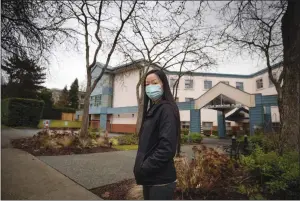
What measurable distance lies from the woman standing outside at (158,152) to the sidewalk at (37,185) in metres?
2.64

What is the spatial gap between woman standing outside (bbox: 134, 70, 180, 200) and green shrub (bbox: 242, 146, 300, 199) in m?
3.17

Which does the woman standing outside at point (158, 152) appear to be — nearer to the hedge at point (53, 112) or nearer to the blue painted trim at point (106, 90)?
the blue painted trim at point (106, 90)

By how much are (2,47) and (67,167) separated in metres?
4.07

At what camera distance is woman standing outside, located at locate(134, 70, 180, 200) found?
1.86 m

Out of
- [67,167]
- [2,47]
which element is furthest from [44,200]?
[2,47]

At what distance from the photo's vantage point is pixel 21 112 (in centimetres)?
2634

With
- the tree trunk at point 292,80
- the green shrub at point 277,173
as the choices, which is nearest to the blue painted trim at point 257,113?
the tree trunk at point 292,80

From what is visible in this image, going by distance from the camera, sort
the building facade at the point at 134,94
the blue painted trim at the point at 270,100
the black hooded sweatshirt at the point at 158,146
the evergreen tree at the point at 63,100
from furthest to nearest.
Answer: the evergreen tree at the point at 63,100
the building facade at the point at 134,94
the blue painted trim at the point at 270,100
the black hooded sweatshirt at the point at 158,146

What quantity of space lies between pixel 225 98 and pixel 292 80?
1485 centimetres

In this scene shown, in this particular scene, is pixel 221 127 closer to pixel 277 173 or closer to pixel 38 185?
pixel 277 173

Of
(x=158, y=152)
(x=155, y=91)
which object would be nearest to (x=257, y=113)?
(x=155, y=91)

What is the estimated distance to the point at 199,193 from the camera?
420cm

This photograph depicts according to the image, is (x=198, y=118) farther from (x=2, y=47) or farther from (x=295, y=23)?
(x=2, y=47)

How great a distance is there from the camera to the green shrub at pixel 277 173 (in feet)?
12.9
